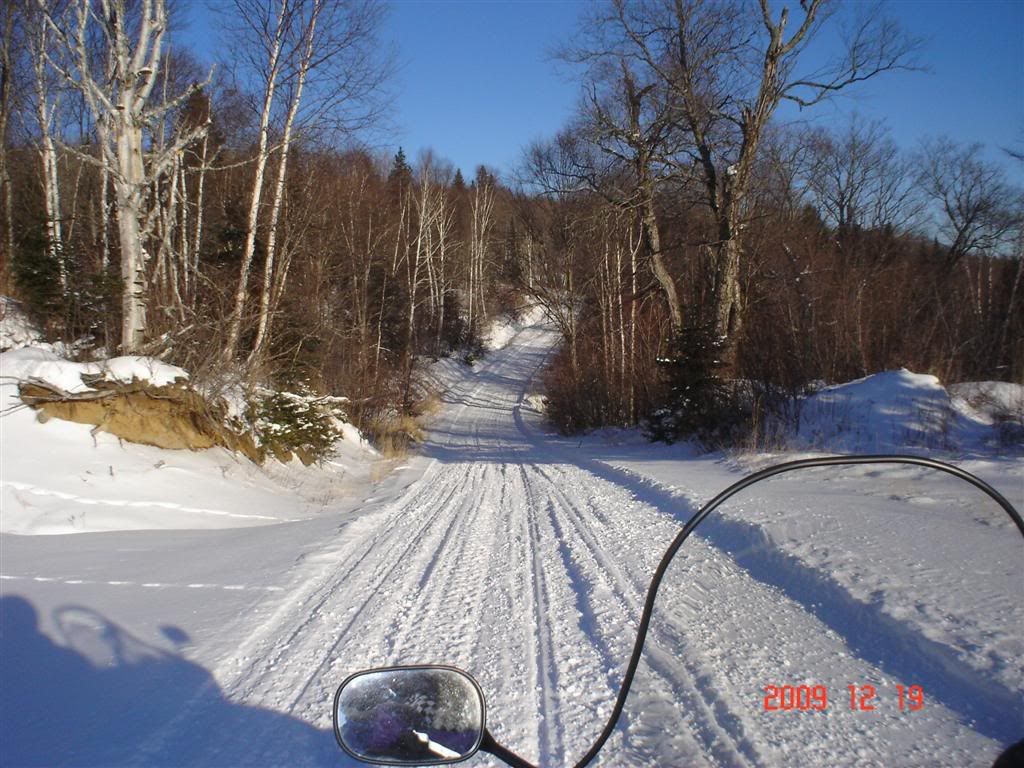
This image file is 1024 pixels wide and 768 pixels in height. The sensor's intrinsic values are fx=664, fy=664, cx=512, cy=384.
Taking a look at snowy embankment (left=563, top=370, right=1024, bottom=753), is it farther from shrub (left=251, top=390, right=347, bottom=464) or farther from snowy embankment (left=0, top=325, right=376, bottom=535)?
shrub (left=251, top=390, right=347, bottom=464)

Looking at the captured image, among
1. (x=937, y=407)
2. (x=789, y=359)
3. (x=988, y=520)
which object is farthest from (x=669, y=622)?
(x=789, y=359)

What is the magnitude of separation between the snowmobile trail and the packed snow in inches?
0.7

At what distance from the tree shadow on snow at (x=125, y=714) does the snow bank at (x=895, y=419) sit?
992cm

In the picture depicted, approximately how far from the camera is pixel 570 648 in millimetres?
4184

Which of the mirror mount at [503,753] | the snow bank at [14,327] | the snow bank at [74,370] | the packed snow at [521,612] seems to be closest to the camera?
the mirror mount at [503,753]

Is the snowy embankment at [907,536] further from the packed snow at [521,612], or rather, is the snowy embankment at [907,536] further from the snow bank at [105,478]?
the snow bank at [105,478]

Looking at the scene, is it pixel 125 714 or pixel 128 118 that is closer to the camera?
A: pixel 125 714

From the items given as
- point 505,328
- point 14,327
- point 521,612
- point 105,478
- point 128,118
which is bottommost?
point 521,612

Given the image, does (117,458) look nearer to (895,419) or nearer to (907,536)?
(907,536)

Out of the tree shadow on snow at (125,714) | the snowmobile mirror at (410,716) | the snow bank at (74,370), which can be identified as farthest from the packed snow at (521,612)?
the snowmobile mirror at (410,716)

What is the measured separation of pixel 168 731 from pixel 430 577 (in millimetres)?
2710

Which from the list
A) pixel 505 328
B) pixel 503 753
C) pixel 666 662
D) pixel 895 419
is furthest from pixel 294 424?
pixel 505 328
